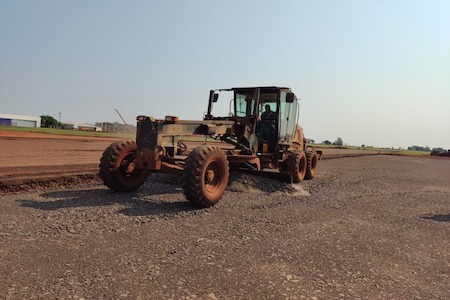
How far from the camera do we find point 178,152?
8891mm

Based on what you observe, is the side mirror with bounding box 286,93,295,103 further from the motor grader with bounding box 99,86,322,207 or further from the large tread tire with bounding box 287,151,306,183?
the large tread tire with bounding box 287,151,306,183

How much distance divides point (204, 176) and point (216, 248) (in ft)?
8.86

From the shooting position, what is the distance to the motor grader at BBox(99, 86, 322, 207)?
25.5ft

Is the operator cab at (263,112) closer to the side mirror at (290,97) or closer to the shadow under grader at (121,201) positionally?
the side mirror at (290,97)

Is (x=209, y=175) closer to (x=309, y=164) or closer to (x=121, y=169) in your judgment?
(x=121, y=169)

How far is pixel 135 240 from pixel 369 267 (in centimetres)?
315

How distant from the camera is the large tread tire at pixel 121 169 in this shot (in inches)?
328

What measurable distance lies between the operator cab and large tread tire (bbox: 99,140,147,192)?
305cm

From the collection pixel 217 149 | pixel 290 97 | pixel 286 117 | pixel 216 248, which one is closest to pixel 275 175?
pixel 286 117

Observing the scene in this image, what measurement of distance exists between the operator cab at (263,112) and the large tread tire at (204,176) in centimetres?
251

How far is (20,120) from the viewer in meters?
110

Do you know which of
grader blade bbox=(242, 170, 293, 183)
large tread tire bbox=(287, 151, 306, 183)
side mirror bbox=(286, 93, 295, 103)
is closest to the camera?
grader blade bbox=(242, 170, 293, 183)

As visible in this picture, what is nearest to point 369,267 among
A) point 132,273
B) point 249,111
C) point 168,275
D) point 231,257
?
point 231,257

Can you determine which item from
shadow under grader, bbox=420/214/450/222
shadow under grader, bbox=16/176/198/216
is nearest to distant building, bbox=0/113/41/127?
shadow under grader, bbox=16/176/198/216
